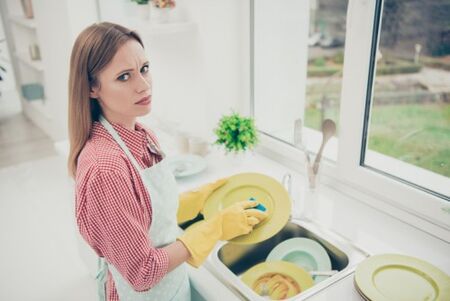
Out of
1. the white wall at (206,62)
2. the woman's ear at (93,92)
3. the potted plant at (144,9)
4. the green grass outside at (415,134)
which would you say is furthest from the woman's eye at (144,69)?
the potted plant at (144,9)

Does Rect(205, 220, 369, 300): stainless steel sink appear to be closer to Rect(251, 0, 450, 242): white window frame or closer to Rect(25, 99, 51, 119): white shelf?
Rect(251, 0, 450, 242): white window frame

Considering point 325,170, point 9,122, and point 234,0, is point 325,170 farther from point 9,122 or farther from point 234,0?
point 9,122

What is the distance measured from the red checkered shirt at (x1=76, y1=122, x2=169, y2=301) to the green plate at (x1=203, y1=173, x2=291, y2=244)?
33cm

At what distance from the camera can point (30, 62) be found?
4090 millimetres

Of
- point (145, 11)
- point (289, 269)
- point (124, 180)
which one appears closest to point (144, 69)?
point (124, 180)

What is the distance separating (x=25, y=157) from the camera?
3637 mm

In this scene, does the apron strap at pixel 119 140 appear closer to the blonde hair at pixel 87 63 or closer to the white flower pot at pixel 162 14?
the blonde hair at pixel 87 63

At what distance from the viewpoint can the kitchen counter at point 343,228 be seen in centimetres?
103

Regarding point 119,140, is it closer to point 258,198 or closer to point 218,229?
point 218,229

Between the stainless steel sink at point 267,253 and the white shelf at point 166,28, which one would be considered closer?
the stainless steel sink at point 267,253

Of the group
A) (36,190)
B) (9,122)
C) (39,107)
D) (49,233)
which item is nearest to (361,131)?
(49,233)

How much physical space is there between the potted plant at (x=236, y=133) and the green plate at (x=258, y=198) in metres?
0.22

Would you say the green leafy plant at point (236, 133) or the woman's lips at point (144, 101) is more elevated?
the woman's lips at point (144, 101)

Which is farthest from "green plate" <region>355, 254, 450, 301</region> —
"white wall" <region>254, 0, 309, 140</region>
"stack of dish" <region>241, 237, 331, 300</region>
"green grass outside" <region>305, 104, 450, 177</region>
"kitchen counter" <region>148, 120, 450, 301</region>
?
"white wall" <region>254, 0, 309, 140</region>
